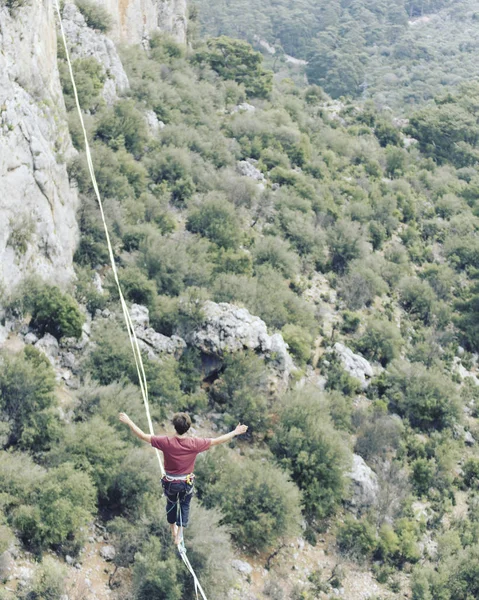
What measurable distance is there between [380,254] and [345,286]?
7569 mm

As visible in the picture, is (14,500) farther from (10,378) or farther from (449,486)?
(449,486)

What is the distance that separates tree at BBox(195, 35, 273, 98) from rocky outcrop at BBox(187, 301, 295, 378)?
3633 centimetres

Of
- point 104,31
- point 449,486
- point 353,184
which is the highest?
point 104,31

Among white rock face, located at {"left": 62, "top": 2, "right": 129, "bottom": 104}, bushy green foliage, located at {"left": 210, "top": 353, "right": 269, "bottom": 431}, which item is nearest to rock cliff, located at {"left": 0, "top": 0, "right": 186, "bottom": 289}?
bushy green foliage, located at {"left": 210, "top": 353, "right": 269, "bottom": 431}

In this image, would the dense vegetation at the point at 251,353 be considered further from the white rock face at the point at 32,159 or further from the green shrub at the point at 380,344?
the white rock face at the point at 32,159

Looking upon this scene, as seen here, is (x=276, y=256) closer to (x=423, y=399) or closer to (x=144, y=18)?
(x=423, y=399)

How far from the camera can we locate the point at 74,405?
2053cm

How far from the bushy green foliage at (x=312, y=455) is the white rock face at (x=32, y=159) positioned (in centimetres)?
1055

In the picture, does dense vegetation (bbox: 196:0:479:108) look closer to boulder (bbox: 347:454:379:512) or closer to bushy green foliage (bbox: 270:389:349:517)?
bushy green foliage (bbox: 270:389:349:517)

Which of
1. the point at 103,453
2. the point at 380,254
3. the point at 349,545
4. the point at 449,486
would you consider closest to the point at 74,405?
the point at 103,453

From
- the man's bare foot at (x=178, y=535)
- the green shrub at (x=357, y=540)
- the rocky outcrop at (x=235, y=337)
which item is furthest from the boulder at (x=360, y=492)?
the man's bare foot at (x=178, y=535)

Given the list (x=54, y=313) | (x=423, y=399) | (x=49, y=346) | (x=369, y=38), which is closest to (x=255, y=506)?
(x=49, y=346)

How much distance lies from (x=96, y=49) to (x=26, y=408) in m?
27.6

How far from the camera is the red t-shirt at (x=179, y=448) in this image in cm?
886
